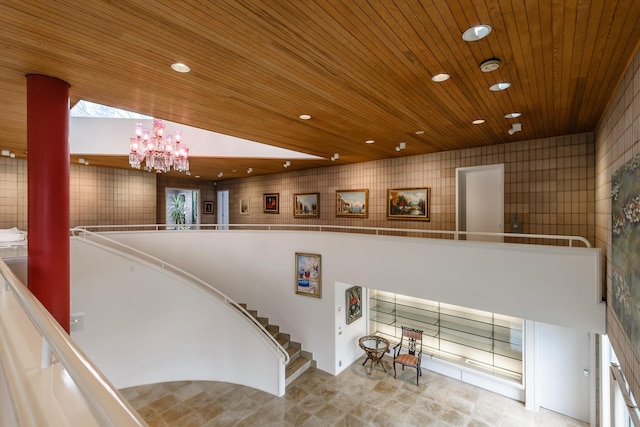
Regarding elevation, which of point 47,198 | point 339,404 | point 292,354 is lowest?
point 339,404

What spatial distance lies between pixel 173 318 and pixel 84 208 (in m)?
4.75

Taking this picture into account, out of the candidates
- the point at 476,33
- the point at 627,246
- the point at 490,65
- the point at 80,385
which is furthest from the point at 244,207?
the point at 80,385

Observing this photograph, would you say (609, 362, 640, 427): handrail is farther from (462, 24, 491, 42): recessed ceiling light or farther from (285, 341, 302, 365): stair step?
(285, 341, 302, 365): stair step

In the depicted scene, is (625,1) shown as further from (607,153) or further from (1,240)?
(1,240)

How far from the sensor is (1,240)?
543cm

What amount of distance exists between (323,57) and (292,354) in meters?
7.31

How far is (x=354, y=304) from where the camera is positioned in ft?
28.0

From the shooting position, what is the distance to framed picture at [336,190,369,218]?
901cm

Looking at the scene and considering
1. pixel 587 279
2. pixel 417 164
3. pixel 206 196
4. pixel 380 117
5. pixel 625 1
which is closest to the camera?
pixel 625 1

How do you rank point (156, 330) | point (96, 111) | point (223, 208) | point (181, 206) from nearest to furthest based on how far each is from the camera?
point (156, 330), point (96, 111), point (181, 206), point (223, 208)

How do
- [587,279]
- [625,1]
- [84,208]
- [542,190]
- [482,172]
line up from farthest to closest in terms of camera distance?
1. [84,208]
2. [482,172]
3. [542,190]
4. [587,279]
5. [625,1]

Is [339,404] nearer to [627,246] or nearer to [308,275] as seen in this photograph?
[308,275]

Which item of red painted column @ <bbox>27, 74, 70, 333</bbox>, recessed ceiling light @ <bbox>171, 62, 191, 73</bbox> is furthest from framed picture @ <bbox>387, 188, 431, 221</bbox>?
red painted column @ <bbox>27, 74, 70, 333</bbox>

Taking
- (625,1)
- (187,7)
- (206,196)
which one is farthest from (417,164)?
(206,196)
